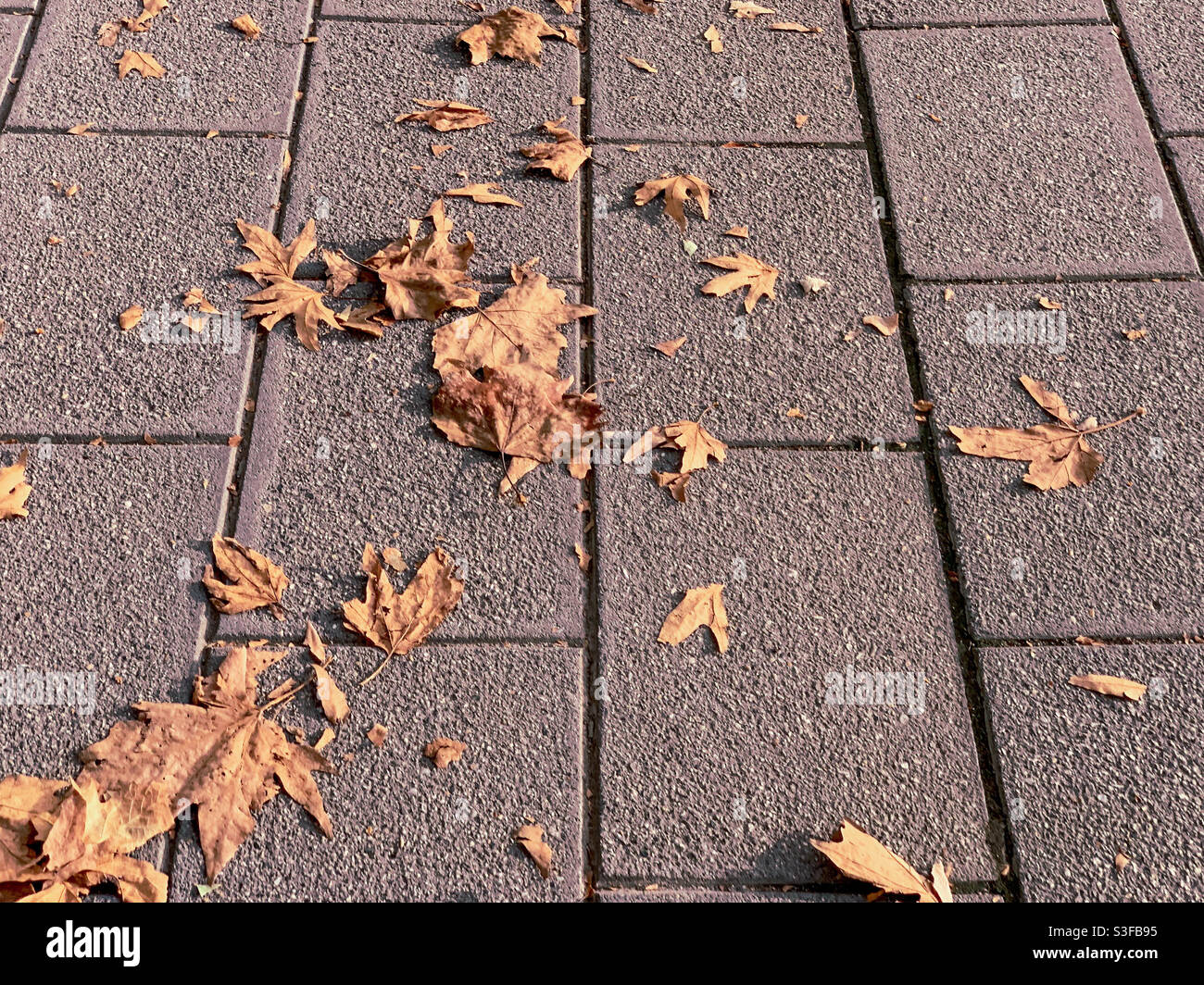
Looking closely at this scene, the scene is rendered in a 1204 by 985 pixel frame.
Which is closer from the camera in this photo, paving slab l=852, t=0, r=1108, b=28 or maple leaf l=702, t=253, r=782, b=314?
maple leaf l=702, t=253, r=782, b=314

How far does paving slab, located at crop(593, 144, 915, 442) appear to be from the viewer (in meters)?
3.00

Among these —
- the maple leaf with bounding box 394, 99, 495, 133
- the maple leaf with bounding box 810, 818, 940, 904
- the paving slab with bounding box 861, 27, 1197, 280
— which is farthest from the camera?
the maple leaf with bounding box 394, 99, 495, 133

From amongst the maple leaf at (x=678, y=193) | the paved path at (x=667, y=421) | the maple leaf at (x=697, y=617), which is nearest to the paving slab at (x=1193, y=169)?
the paved path at (x=667, y=421)

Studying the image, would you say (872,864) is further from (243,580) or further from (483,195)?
(483,195)

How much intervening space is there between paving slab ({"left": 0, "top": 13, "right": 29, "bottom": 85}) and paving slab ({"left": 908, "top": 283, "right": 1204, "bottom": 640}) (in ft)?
10.6

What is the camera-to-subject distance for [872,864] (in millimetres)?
2266

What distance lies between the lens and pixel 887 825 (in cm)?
234

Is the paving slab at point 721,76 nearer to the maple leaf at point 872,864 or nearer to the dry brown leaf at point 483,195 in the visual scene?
the dry brown leaf at point 483,195

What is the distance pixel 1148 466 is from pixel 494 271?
1.94 meters

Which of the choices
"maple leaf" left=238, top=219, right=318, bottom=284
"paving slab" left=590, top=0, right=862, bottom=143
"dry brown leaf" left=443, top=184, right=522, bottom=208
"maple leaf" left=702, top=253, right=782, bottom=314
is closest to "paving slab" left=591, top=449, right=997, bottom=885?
"maple leaf" left=702, top=253, right=782, bottom=314

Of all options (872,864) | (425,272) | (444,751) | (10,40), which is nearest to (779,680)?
(872,864)

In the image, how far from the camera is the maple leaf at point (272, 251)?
3.20m

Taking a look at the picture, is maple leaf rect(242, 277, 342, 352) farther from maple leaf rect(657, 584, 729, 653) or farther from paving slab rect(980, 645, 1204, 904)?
paving slab rect(980, 645, 1204, 904)

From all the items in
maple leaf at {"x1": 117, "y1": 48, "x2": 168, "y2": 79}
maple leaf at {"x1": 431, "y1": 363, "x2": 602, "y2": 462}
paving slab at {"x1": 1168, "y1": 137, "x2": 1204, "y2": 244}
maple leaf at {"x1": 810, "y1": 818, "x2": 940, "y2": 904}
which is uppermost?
paving slab at {"x1": 1168, "y1": 137, "x2": 1204, "y2": 244}
